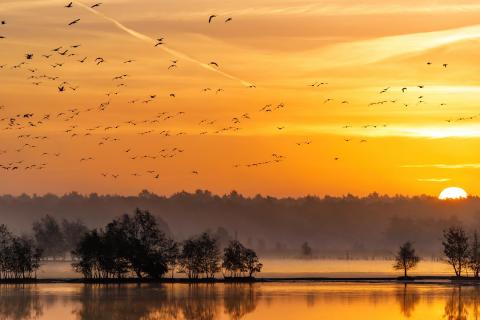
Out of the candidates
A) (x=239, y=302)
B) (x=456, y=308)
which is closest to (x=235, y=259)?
(x=239, y=302)

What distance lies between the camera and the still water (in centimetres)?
10350

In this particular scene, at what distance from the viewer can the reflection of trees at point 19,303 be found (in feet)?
337

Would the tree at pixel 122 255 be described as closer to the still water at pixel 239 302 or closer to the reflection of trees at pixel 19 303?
the still water at pixel 239 302

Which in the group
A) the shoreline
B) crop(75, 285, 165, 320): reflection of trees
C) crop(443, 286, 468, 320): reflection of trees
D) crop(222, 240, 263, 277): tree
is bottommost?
crop(443, 286, 468, 320): reflection of trees

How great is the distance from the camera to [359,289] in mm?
144000

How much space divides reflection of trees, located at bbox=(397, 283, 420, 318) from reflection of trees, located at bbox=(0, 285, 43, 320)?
35.9 meters

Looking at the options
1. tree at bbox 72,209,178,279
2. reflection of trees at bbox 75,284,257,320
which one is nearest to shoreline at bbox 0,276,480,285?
tree at bbox 72,209,178,279

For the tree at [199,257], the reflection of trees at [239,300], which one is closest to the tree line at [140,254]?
the tree at [199,257]

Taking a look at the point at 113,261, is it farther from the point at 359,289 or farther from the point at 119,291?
the point at 359,289

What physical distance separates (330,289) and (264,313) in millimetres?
40064

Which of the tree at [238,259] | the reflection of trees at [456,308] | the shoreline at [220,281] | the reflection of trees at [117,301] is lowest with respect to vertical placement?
the reflection of trees at [456,308]

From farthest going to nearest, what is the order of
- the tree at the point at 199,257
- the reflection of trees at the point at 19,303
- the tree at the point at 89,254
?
the tree at the point at 199,257 < the tree at the point at 89,254 < the reflection of trees at the point at 19,303

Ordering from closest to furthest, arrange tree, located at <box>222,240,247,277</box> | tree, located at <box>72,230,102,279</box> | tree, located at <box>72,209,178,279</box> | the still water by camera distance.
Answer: the still water → tree, located at <box>72,209,178,279</box> → tree, located at <box>72,230,102,279</box> → tree, located at <box>222,240,247,277</box>

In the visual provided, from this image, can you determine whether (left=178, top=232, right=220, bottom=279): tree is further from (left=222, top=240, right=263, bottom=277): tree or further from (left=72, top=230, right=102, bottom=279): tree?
(left=72, top=230, right=102, bottom=279): tree
